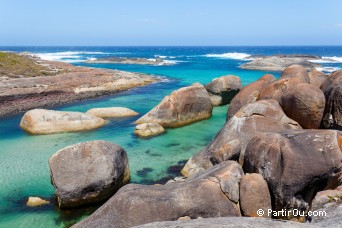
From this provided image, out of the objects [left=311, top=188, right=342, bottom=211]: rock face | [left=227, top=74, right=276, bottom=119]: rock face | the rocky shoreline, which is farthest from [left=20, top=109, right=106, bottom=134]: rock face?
[left=311, top=188, right=342, bottom=211]: rock face

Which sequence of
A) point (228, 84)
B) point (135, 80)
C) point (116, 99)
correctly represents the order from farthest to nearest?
1. point (135, 80)
2. point (116, 99)
3. point (228, 84)

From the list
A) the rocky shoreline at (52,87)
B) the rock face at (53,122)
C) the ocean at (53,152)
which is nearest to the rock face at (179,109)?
the ocean at (53,152)

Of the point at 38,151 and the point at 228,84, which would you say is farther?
the point at 228,84

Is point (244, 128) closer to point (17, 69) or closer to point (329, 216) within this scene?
point (329, 216)

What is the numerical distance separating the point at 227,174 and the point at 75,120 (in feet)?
55.5

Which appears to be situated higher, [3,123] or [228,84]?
[228,84]

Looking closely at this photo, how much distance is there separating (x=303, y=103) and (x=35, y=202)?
14195 millimetres

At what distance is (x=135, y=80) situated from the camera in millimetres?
49781

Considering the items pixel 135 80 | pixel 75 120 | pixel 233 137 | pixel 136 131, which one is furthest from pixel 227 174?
pixel 135 80

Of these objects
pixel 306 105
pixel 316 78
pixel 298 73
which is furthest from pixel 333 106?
pixel 316 78

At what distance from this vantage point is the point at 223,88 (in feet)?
106

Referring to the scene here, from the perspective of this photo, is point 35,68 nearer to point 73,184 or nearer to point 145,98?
point 145,98

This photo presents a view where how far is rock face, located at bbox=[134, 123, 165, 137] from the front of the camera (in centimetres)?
2352

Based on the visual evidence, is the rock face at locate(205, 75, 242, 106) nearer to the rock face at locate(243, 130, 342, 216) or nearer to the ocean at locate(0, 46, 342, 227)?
the ocean at locate(0, 46, 342, 227)
